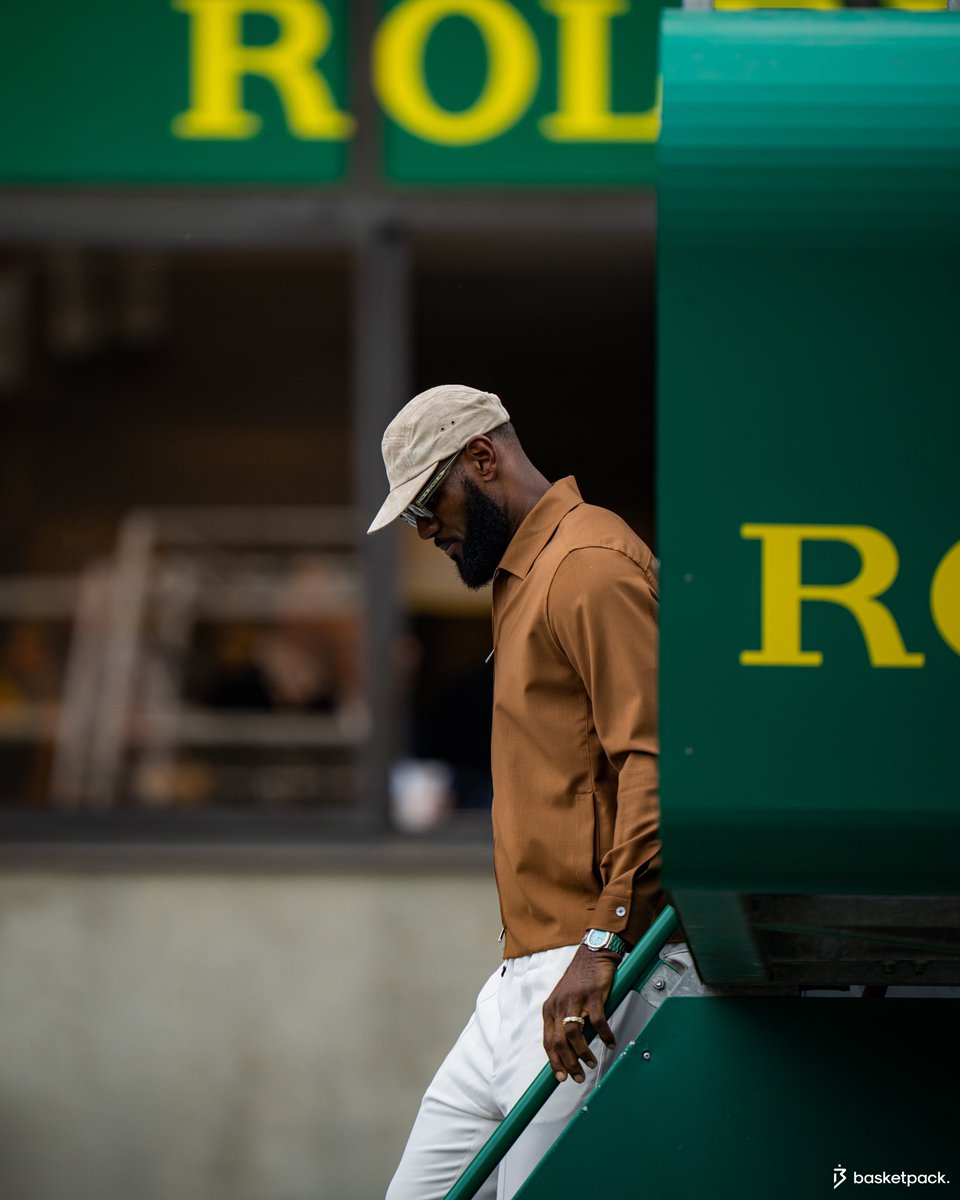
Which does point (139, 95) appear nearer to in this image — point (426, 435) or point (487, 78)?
point (487, 78)

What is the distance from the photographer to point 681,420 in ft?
7.55

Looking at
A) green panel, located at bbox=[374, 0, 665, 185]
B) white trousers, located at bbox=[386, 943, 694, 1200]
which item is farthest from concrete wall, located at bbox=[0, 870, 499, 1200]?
white trousers, located at bbox=[386, 943, 694, 1200]

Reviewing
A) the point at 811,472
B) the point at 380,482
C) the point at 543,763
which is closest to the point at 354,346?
the point at 380,482

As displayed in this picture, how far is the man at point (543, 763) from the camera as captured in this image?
2898mm

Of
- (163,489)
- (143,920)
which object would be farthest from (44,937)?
(163,489)

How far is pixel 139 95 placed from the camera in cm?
599

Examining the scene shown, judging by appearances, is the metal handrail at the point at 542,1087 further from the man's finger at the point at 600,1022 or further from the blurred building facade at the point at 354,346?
the blurred building facade at the point at 354,346

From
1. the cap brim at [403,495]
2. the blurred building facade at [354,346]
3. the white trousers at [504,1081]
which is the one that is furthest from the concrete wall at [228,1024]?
the cap brim at [403,495]

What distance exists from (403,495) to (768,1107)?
1.14 meters

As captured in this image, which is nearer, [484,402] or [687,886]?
[687,886]

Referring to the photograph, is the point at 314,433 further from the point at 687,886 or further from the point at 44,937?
the point at 687,886

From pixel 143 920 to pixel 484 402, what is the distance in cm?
324

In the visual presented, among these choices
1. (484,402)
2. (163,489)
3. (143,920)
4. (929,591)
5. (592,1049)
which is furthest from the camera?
(163,489)

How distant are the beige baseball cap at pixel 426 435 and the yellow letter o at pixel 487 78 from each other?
3.01 metres
